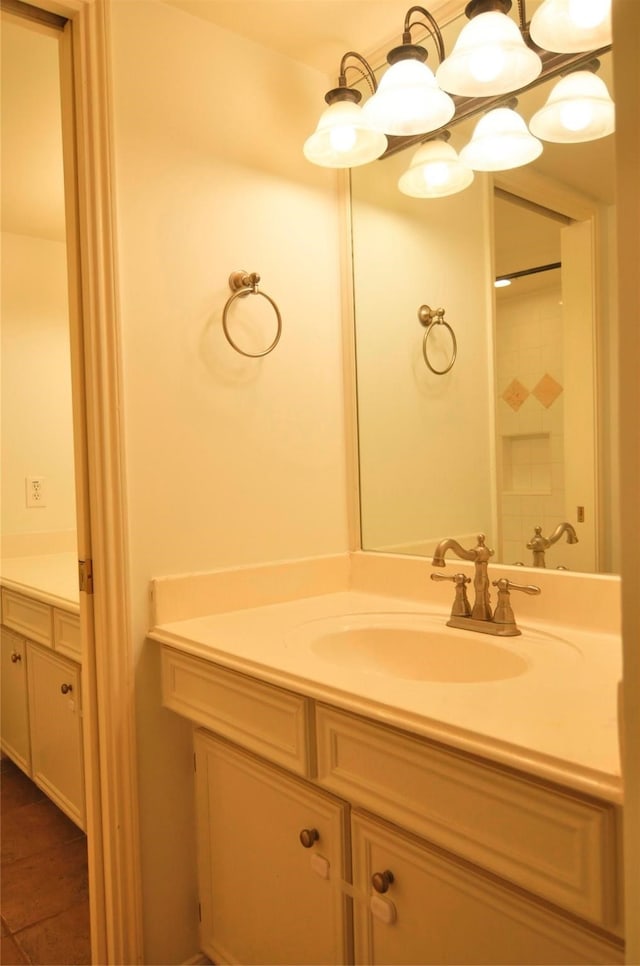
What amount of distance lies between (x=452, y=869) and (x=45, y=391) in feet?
8.56

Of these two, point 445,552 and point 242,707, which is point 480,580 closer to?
point 445,552

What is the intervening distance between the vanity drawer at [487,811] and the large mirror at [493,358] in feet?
2.05

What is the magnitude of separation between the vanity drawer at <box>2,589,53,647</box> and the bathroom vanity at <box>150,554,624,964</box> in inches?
34.5

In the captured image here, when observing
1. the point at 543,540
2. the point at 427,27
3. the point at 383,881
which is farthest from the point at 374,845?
the point at 427,27

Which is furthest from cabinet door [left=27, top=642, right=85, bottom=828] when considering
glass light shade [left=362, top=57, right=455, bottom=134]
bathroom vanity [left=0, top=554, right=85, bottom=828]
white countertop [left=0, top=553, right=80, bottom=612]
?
glass light shade [left=362, top=57, right=455, bottom=134]

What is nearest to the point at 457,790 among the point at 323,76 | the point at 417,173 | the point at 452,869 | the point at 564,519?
the point at 452,869

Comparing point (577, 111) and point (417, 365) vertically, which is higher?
point (577, 111)

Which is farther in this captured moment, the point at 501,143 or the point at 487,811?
the point at 501,143

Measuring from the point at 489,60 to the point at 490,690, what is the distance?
1.24 m

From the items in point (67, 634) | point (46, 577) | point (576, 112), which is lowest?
point (67, 634)

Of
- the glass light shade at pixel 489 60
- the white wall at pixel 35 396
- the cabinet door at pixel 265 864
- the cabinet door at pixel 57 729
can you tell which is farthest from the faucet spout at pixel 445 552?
the white wall at pixel 35 396

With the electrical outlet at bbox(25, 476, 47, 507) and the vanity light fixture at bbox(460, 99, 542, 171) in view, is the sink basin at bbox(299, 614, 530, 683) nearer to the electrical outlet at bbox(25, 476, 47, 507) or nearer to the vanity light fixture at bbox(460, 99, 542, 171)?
the vanity light fixture at bbox(460, 99, 542, 171)

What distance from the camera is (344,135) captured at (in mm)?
1525

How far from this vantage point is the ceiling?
51.1 inches
